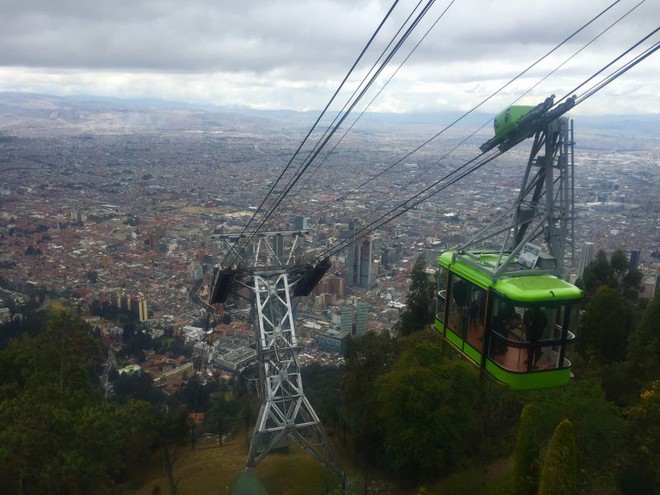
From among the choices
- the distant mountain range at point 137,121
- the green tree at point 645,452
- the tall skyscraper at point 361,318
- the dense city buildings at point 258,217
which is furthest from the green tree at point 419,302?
the distant mountain range at point 137,121

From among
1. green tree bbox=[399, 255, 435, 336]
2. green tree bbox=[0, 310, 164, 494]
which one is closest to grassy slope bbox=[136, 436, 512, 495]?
green tree bbox=[0, 310, 164, 494]

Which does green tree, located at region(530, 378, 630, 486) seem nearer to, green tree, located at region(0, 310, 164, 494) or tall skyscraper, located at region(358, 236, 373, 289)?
green tree, located at region(0, 310, 164, 494)

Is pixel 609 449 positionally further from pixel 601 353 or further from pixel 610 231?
pixel 610 231

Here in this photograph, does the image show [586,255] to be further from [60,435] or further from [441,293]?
[60,435]

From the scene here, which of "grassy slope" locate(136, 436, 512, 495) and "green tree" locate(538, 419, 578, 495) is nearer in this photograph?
"green tree" locate(538, 419, 578, 495)

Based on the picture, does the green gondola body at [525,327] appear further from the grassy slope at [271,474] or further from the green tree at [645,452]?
the grassy slope at [271,474]

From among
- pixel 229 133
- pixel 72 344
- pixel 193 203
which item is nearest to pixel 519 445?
pixel 72 344
